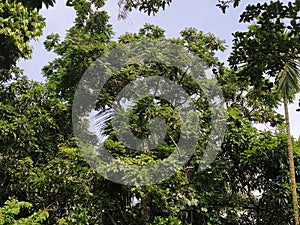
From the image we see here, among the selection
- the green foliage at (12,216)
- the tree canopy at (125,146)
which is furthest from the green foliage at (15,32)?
the green foliage at (12,216)

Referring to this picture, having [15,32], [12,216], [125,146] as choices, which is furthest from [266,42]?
[15,32]

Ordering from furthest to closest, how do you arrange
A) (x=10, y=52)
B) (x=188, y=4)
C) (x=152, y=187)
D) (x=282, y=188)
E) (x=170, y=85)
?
1. (x=170, y=85)
2. (x=10, y=52)
3. (x=282, y=188)
4. (x=152, y=187)
5. (x=188, y=4)

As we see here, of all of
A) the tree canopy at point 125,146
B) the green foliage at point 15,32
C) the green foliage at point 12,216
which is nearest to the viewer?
the green foliage at point 12,216

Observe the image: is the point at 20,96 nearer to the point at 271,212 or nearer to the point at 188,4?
the point at 271,212

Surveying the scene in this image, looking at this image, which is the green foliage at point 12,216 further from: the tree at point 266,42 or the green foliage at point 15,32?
the tree at point 266,42

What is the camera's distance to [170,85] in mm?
7453

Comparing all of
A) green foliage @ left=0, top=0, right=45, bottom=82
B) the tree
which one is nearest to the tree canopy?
green foliage @ left=0, top=0, right=45, bottom=82

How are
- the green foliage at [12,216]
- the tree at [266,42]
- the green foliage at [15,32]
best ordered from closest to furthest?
the tree at [266,42] < the green foliage at [12,216] < the green foliage at [15,32]

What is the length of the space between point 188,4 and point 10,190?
15.6 ft

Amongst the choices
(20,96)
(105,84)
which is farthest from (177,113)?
(20,96)

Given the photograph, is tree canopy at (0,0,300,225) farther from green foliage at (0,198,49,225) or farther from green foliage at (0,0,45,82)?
green foliage at (0,198,49,225)

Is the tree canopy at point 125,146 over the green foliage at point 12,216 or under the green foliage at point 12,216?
over

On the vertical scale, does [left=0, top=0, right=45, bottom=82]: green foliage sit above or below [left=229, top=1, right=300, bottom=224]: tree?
above

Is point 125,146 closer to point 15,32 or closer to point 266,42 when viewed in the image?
point 15,32
